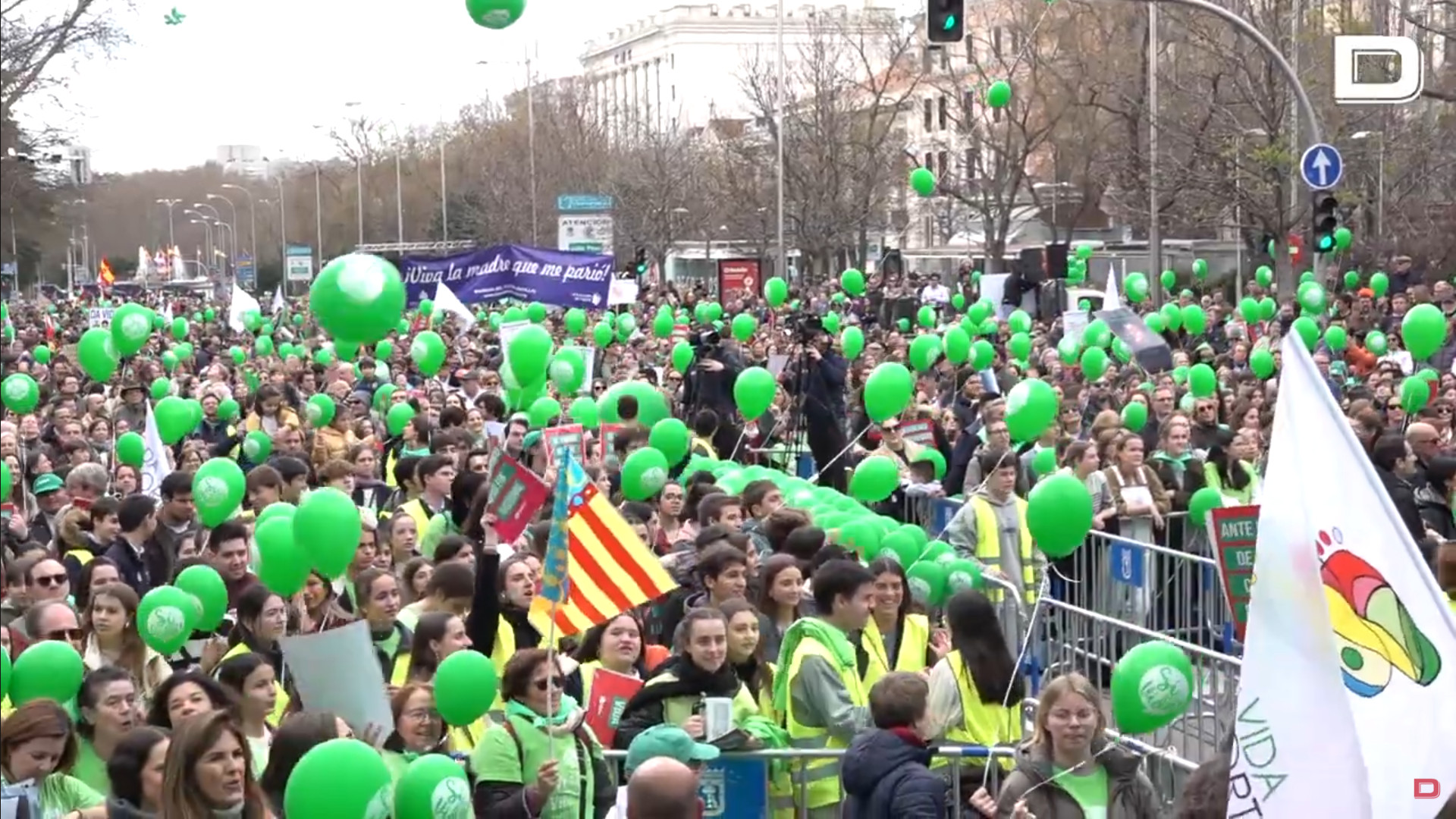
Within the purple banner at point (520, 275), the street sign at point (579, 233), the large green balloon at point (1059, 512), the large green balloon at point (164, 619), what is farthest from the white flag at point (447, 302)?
the street sign at point (579, 233)

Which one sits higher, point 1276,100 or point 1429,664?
point 1276,100

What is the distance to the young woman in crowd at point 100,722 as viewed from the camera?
6848 millimetres

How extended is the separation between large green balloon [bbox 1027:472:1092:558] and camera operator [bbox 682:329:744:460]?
7.24 meters

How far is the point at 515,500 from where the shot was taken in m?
10.2

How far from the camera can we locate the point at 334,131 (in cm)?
8219

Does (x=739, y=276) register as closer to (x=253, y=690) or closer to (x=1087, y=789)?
(x=253, y=690)

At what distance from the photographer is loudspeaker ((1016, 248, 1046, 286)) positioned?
105 feet

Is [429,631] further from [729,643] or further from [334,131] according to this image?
[334,131]

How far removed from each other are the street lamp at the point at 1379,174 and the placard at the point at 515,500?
24.7 metres

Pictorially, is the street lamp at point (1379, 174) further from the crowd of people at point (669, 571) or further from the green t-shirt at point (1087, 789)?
the green t-shirt at point (1087, 789)

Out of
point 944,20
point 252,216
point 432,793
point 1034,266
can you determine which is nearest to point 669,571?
point 432,793

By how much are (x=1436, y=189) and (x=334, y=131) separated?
170 feet

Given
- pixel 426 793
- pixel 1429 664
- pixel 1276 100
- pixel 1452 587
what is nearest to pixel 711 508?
pixel 1452 587

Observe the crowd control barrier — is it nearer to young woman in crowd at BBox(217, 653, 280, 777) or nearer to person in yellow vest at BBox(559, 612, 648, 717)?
person in yellow vest at BBox(559, 612, 648, 717)
